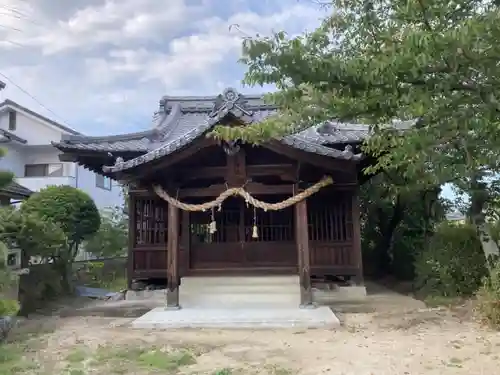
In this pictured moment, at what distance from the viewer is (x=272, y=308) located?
7.94 metres

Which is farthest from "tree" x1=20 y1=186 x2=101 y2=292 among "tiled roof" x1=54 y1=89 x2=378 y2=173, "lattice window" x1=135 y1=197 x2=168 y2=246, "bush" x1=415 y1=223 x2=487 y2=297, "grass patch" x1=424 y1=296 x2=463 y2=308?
"bush" x1=415 y1=223 x2=487 y2=297

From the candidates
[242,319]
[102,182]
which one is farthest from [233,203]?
[102,182]

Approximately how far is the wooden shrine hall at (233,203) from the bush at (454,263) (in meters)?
1.54

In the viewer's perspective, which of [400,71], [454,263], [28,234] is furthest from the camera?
[28,234]

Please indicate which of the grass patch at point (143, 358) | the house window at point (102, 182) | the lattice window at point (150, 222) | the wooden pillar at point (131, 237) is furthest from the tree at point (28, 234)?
the house window at point (102, 182)

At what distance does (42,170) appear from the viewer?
2062cm

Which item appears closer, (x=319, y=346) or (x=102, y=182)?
(x=319, y=346)

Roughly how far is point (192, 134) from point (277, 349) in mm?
3942

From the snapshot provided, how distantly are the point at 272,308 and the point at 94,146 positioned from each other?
210 inches

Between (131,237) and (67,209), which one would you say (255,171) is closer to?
(131,237)

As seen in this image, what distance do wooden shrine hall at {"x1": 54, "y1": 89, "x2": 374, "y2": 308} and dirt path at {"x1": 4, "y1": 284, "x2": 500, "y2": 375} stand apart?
181 cm

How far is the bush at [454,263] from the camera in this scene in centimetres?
834

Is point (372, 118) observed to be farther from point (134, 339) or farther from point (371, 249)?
point (371, 249)

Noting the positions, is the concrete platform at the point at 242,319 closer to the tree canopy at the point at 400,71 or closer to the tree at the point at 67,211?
the tree canopy at the point at 400,71
